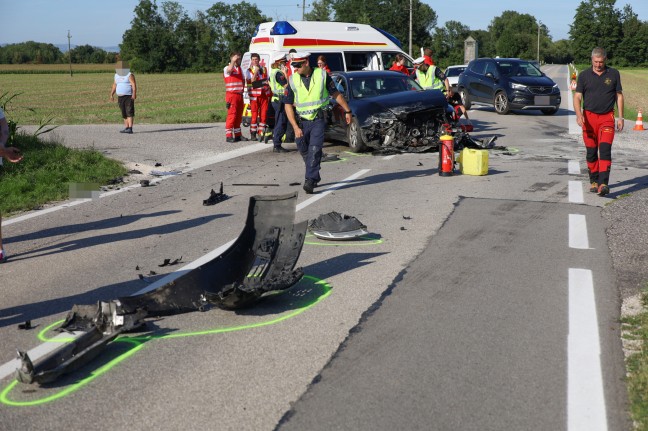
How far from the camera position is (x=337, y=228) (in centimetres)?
796

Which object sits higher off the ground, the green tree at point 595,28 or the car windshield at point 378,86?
the green tree at point 595,28

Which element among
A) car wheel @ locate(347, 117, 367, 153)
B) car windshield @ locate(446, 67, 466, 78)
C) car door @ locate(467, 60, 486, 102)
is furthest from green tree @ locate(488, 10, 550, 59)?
car wheel @ locate(347, 117, 367, 153)

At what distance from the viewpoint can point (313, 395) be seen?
4066 mm

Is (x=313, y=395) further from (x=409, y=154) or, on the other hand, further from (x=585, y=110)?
(x=409, y=154)

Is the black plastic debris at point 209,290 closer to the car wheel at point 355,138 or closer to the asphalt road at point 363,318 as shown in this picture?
the asphalt road at point 363,318

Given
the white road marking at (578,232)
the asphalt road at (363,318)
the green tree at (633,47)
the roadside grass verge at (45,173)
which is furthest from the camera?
the green tree at (633,47)

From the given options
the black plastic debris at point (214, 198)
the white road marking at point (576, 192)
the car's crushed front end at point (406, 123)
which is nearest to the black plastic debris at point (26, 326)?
the black plastic debris at point (214, 198)

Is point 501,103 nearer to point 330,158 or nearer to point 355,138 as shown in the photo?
point 355,138

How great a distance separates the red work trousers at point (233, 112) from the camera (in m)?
17.3

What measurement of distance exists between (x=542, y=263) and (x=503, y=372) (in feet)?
8.74

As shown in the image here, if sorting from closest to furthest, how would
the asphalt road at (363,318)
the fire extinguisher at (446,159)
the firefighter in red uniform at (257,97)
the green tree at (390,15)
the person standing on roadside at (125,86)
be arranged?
1. the asphalt road at (363,318)
2. the fire extinguisher at (446,159)
3. the firefighter in red uniform at (257,97)
4. the person standing on roadside at (125,86)
5. the green tree at (390,15)

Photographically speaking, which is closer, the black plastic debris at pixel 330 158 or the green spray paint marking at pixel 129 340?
the green spray paint marking at pixel 129 340

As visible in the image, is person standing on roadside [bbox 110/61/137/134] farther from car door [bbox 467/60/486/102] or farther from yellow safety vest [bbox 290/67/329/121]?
car door [bbox 467/60/486/102]

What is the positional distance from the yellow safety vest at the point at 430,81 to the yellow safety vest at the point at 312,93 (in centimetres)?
683
